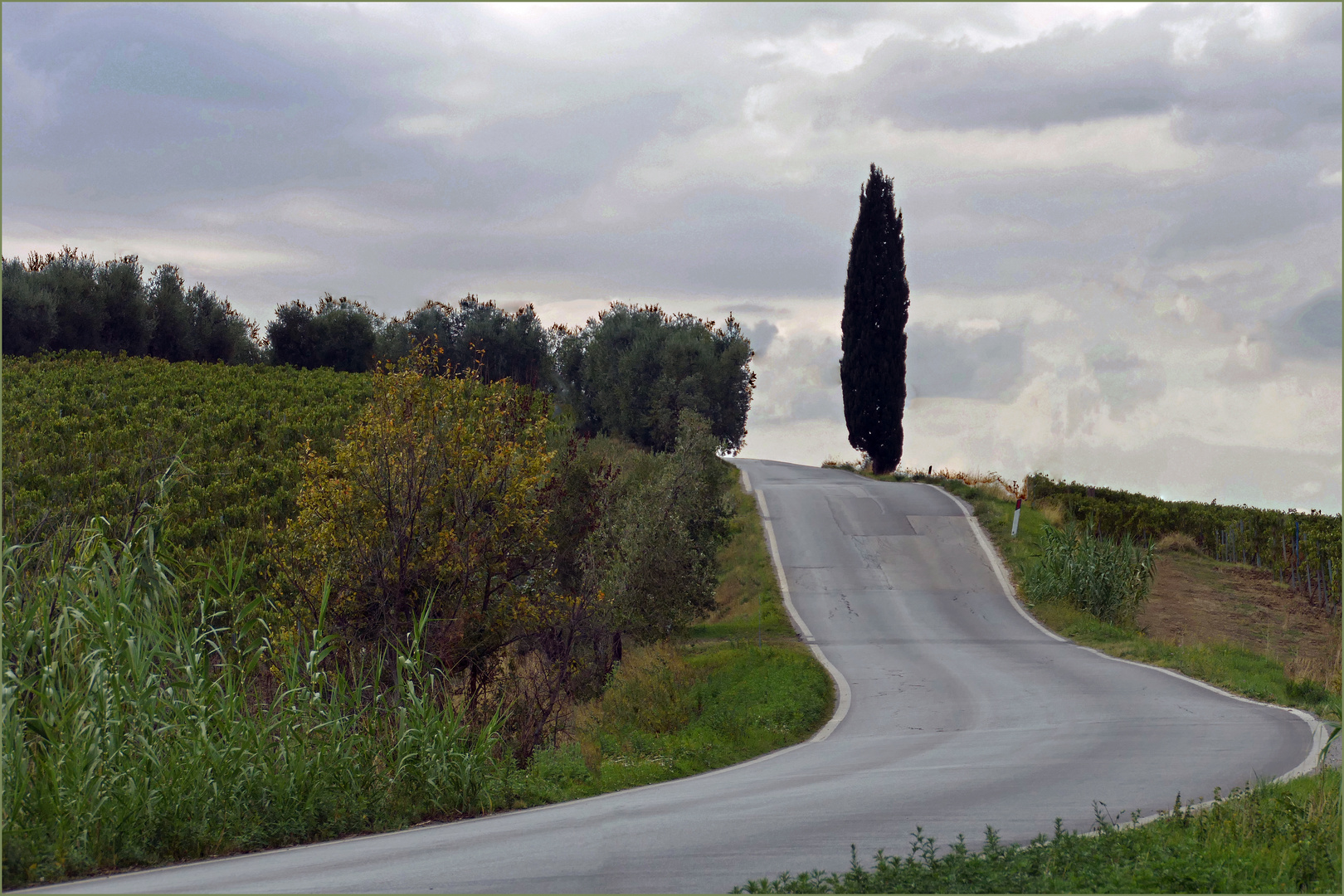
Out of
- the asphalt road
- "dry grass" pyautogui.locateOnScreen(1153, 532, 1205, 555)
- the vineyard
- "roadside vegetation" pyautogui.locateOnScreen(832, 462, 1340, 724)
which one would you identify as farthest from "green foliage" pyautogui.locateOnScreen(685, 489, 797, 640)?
"dry grass" pyautogui.locateOnScreen(1153, 532, 1205, 555)

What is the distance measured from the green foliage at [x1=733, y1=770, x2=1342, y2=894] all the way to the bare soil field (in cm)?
1297

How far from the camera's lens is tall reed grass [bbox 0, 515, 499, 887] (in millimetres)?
7840

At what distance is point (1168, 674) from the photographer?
1922 centimetres

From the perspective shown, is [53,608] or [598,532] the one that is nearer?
[53,608]

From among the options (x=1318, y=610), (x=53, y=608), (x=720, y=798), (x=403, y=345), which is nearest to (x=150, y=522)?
(x=53, y=608)

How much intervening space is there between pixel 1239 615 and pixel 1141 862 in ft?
78.2

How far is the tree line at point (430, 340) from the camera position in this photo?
158 ft

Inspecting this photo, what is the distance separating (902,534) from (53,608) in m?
26.5

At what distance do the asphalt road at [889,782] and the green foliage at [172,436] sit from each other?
13262 millimetres

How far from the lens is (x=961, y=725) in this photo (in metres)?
15.0

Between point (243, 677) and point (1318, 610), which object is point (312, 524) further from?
point (1318, 610)

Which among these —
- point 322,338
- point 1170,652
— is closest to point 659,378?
point 322,338

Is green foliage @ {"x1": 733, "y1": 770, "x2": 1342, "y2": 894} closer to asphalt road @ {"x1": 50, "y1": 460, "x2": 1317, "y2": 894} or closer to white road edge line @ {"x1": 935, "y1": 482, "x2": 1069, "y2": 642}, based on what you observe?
asphalt road @ {"x1": 50, "y1": 460, "x2": 1317, "y2": 894}

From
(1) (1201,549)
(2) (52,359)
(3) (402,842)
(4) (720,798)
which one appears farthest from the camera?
(2) (52,359)
